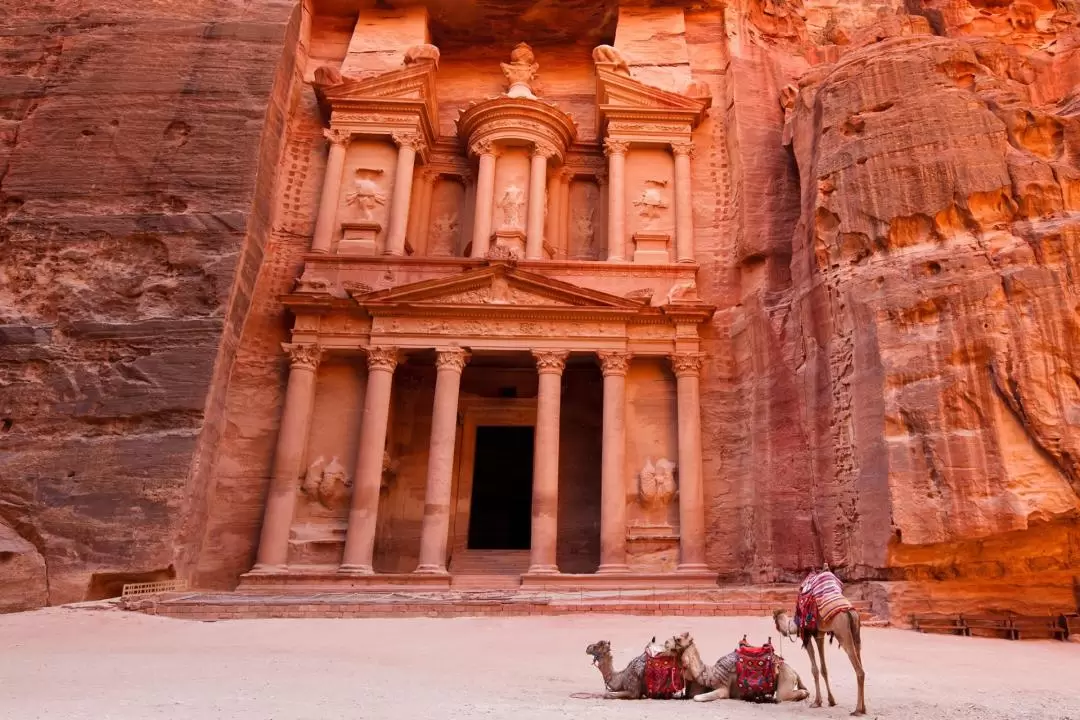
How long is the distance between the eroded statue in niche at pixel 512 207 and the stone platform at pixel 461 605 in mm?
8798

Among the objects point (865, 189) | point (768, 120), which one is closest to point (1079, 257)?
point (865, 189)

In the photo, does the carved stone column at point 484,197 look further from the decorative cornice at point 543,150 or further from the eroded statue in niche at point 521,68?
the eroded statue in niche at point 521,68

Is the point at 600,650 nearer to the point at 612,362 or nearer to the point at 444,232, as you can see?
the point at 612,362

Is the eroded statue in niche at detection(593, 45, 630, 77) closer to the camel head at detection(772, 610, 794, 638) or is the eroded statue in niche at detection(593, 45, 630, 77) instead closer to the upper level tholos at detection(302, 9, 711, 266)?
the upper level tholos at detection(302, 9, 711, 266)

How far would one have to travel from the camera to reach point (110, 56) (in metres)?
16.0

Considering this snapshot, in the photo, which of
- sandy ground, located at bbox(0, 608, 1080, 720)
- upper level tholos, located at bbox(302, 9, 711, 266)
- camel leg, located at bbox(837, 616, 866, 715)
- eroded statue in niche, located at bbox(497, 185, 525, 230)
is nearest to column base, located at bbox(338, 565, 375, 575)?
sandy ground, located at bbox(0, 608, 1080, 720)

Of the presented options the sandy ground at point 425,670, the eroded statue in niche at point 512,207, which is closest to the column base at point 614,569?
the sandy ground at point 425,670

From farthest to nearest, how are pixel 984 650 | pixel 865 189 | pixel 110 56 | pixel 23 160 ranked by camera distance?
pixel 110 56, pixel 23 160, pixel 865 189, pixel 984 650

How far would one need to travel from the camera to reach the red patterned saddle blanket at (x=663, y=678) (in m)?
5.70

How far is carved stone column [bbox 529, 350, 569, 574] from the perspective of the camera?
14174mm

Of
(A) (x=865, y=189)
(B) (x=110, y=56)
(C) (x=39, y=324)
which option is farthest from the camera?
(B) (x=110, y=56)

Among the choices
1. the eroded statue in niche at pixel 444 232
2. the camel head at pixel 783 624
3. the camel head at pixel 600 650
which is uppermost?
the eroded statue in niche at pixel 444 232

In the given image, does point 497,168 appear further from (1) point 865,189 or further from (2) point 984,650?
(2) point 984,650

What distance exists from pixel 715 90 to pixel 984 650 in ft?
47.3
